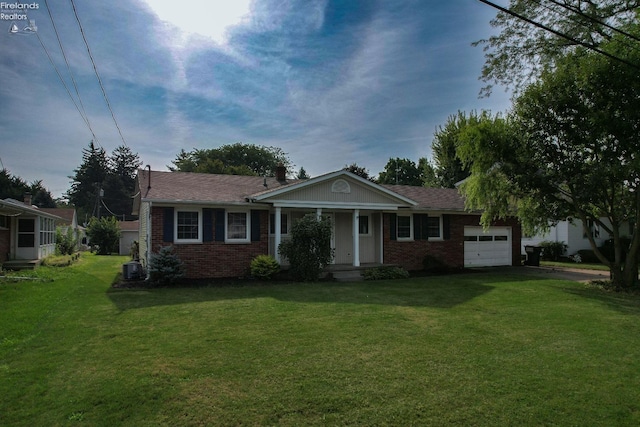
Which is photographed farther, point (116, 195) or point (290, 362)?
point (116, 195)

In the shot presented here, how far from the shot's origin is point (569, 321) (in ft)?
24.9

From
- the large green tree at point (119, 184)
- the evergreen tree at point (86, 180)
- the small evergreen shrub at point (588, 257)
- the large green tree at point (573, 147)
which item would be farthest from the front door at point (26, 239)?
the evergreen tree at point (86, 180)

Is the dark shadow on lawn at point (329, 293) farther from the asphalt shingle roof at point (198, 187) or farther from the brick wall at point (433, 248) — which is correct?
the asphalt shingle roof at point (198, 187)

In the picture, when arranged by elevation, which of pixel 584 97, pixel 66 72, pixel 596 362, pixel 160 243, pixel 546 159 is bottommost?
pixel 596 362

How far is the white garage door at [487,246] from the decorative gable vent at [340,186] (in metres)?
7.21

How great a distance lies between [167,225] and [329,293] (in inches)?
243

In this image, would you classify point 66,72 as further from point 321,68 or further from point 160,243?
point 321,68

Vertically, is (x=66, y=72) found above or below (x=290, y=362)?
above

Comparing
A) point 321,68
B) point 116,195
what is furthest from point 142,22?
point 116,195

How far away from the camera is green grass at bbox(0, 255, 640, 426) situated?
379cm

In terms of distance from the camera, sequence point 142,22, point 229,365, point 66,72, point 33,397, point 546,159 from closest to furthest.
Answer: point 33,397 < point 229,365 < point 142,22 < point 66,72 < point 546,159

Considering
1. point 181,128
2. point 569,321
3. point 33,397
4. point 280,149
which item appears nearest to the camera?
point 33,397

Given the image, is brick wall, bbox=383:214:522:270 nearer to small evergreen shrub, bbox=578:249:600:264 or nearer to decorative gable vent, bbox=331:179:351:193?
decorative gable vent, bbox=331:179:351:193

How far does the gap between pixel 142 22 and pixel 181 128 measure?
25.7 feet
